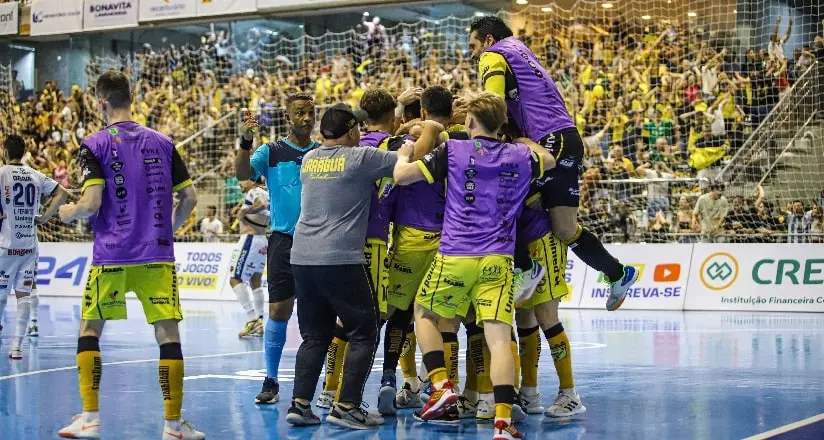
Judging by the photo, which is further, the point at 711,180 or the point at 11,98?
the point at 11,98

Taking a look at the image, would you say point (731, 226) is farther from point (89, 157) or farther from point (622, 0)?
point (89, 157)

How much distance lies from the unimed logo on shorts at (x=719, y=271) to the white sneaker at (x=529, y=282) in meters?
12.3

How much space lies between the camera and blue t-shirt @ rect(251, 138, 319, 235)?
8.50 m

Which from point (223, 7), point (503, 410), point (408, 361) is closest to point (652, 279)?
point (408, 361)

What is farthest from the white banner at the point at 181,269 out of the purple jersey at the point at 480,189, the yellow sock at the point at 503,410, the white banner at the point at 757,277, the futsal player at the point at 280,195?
the yellow sock at the point at 503,410

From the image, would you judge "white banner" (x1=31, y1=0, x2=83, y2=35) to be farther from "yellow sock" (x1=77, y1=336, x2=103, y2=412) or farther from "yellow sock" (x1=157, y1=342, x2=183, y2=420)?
"yellow sock" (x1=157, y1=342, x2=183, y2=420)

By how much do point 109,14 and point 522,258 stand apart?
25.1 metres

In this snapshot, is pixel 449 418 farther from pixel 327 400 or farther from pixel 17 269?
pixel 17 269

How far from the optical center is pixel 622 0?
25.8 m

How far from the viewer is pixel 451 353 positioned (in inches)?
322

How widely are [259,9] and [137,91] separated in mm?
6579

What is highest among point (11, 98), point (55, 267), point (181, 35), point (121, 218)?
point (181, 35)

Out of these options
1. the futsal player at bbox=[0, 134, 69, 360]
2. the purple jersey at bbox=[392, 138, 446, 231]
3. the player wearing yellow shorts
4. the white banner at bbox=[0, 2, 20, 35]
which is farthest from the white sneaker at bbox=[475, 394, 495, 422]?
the white banner at bbox=[0, 2, 20, 35]

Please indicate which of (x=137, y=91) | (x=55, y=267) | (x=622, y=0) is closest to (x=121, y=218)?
(x=55, y=267)
